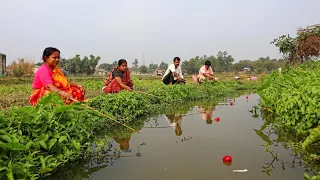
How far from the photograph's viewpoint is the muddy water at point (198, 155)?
2.86 meters

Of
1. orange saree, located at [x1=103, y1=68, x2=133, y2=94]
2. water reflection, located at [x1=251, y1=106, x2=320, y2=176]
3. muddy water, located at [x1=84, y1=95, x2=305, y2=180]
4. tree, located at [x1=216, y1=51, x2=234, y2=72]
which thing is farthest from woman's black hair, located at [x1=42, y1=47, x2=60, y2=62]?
tree, located at [x1=216, y1=51, x2=234, y2=72]

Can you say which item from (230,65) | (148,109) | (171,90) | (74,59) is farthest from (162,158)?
(230,65)

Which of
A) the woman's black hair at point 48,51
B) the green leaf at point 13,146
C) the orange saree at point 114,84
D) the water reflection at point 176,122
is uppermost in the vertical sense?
the woman's black hair at point 48,51

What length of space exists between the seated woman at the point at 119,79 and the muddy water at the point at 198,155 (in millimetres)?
2646

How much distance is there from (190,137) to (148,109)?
2770mm

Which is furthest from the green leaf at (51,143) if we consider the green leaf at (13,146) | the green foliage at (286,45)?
the green foliage at (286,45)

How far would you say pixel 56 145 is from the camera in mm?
3078

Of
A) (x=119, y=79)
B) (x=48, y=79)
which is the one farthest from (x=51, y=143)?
(x=119, y=79)

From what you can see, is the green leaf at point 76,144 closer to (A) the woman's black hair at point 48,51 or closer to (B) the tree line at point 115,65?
(A) the woman's black hair at point 48,51

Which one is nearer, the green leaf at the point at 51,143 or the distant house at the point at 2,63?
the green leaf at the point at 51,143

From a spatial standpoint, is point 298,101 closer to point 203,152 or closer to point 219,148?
point 219,148

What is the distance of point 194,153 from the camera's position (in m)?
3.52

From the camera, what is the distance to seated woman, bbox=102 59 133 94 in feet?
25.0

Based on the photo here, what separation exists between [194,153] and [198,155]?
88mm
